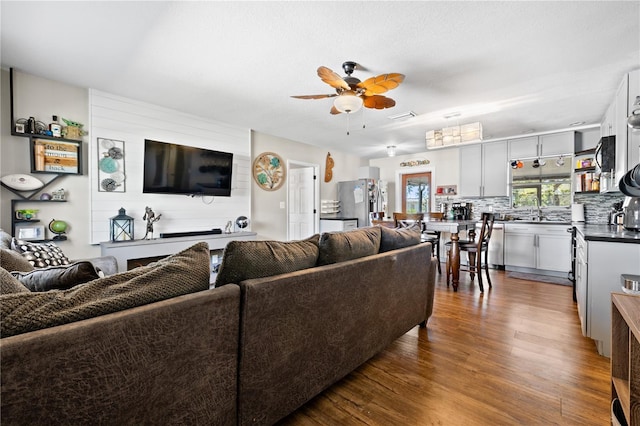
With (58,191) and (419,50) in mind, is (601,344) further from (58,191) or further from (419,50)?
(58,191)

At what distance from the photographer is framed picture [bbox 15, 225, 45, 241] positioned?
291 cm

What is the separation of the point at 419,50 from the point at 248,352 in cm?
257

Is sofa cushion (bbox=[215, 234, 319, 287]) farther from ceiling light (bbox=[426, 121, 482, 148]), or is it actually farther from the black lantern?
ceiling light (bbox=[426, 121, 482, 148])

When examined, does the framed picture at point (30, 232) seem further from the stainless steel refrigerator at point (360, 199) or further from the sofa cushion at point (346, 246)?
the stainless steel refrigerator at point (360, 199)

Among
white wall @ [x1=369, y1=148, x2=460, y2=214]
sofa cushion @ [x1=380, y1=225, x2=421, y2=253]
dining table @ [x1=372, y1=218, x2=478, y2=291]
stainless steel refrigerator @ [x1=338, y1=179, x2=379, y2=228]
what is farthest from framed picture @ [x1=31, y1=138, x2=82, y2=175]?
white wall @ [x1=369, y1=148, x2=460, y2=214]

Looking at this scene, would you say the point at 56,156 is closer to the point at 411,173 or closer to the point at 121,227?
the point at 121,227

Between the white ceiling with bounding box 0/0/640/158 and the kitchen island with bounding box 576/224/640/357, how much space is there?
156cm

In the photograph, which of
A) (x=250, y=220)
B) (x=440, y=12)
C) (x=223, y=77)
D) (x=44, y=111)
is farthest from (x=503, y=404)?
(x=44, y=111)

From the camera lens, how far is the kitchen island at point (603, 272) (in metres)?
2.03

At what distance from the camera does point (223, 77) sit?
2.99 m

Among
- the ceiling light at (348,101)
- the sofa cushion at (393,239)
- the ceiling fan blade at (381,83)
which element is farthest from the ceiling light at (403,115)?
the sofa cushion at (393,239)

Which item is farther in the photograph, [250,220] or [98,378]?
[250,220]

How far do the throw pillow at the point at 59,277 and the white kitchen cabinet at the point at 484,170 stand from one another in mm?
6084

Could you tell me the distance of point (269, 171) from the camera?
5328mm
